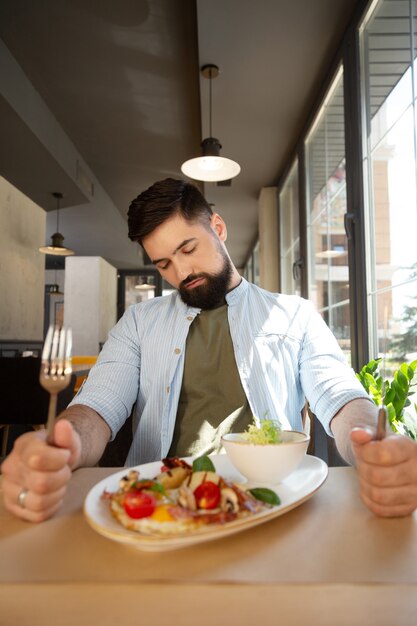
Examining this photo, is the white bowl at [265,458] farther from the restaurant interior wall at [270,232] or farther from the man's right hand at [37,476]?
the restaurant interior wall at [270,232]

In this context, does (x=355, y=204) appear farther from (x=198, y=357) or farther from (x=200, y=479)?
(x=200, y=479)

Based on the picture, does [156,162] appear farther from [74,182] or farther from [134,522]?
[134,522]

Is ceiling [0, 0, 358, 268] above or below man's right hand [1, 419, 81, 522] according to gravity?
above

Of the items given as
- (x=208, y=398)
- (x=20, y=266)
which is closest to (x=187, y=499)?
(x=208, y=398)

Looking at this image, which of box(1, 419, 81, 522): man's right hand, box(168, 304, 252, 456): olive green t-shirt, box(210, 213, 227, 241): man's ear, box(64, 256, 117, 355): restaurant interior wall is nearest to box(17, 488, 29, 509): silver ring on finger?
box(1, 419, 81, 522): man's right hand

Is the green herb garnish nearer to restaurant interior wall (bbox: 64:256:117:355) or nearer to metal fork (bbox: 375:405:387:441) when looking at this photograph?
metal fork (bbox: 375:405:387:441)

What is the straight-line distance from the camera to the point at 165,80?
407 centimetres

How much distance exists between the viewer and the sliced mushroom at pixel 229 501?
562 mm

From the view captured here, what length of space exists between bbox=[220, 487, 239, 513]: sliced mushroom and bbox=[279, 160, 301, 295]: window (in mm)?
3703

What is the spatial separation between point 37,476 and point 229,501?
26cm

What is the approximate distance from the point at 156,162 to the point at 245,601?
231 inches

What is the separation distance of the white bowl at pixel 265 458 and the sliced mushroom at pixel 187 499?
125 millimetres

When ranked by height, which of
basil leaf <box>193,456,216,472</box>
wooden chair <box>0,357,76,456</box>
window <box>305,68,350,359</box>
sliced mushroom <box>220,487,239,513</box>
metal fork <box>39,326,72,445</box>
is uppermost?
window <box>305,68,350,359</box>

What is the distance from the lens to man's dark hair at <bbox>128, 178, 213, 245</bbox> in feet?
4.50
